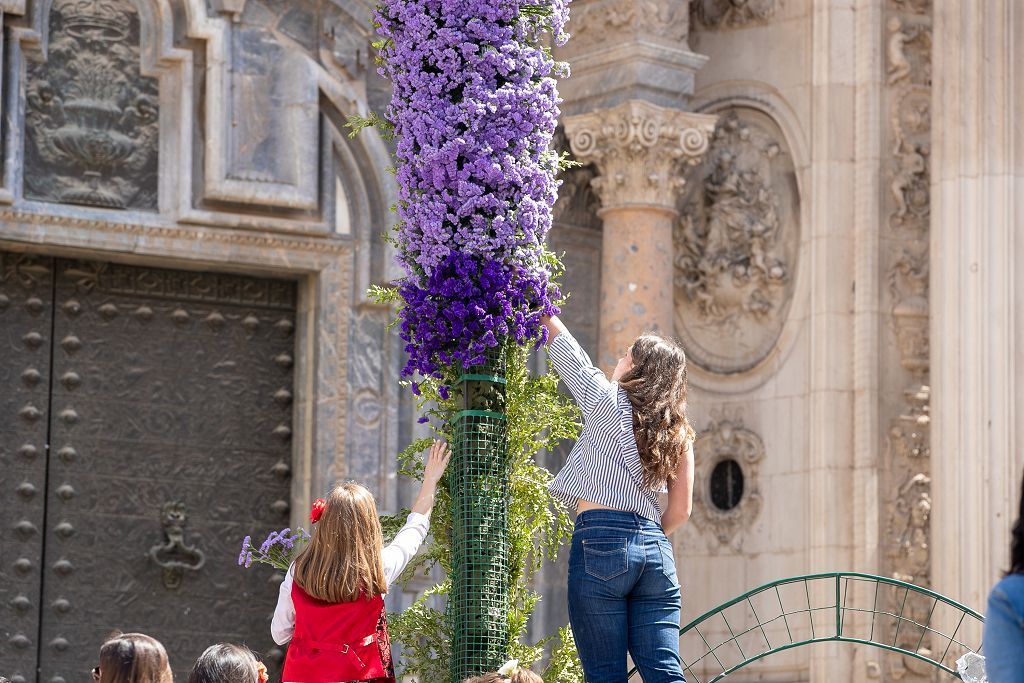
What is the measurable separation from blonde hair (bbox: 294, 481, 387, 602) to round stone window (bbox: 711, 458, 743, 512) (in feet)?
17.2

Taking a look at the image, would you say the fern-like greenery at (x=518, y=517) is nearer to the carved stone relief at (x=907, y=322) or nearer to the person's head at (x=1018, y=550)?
the person's head at (x=1018, y=550)

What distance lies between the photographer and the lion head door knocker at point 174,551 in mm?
11266

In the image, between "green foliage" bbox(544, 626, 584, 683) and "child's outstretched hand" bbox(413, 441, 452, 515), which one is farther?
"green foliage" bbox(544, 626, 584, 683)

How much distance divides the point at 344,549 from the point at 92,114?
4.81 m

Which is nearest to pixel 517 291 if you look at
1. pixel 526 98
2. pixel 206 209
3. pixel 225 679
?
pixel 526 98

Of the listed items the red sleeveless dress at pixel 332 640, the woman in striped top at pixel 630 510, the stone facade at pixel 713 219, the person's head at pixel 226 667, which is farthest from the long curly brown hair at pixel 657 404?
the stone facade at pixel 713 219

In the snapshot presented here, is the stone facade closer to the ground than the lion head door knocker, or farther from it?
farther from it

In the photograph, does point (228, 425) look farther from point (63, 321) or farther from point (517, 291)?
point (517, 291)

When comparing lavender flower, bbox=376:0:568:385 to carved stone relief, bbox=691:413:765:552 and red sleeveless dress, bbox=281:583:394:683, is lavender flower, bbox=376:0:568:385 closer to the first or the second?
red sleeveless dress, bbox=281:583:394:683

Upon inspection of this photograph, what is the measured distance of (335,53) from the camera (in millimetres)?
11609

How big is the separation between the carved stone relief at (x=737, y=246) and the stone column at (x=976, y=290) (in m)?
1.05

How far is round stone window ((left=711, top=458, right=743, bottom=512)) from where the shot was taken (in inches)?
473

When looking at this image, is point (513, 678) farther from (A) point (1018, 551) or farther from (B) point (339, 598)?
(A) point (1018, 551)

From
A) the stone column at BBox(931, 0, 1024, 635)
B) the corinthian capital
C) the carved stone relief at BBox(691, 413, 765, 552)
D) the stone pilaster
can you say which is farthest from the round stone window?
the stone pilaster
